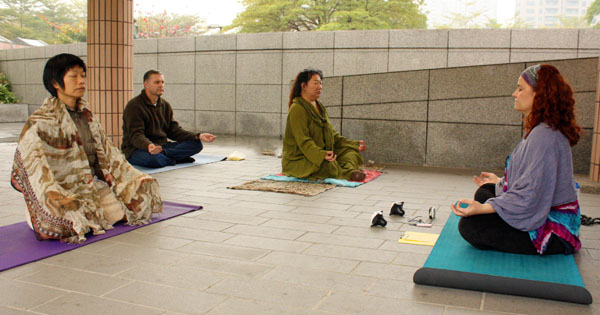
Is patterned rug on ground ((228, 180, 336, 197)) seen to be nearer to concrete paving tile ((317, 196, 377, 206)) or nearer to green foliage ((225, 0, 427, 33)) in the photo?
concrete paving tile ((317, 196, 377, 206))

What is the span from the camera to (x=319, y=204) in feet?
17.3

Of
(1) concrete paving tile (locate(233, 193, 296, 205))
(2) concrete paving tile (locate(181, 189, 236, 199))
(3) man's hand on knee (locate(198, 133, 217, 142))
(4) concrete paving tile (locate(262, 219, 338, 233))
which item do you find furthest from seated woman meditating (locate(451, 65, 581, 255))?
(3) man's hand on knee (locate(198, 133, 217, 142))

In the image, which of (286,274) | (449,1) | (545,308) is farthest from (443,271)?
(449,1)

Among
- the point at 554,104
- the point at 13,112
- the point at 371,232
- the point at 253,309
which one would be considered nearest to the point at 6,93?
the point at 13,112

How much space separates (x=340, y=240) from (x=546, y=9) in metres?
32.2

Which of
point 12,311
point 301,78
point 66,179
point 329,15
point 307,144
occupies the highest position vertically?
point 329,15

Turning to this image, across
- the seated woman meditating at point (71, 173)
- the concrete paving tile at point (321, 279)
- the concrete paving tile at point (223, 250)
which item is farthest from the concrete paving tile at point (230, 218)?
the concrete paving tile at point (321, 279)

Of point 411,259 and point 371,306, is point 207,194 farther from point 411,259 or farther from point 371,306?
point 371,306

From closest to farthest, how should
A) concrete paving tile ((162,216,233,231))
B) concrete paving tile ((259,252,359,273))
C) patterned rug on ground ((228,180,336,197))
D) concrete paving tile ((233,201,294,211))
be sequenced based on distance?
concrete paving tile ((259,252,359,273)) → concrete paving tile ((162,216,233,231)) → concrete paving tile ((233,201,294,211)) → patterned rug on ground ((228,180,336,197))

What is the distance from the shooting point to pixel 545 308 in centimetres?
272

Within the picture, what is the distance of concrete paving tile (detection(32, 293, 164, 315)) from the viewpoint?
262 centimetres

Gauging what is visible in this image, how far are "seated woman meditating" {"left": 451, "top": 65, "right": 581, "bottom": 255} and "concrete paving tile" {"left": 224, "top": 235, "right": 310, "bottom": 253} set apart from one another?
111cm

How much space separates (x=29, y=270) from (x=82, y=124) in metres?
1.33

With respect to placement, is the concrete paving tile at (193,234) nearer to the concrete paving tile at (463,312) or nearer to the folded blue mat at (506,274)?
the folded blue mat at (506,274)
